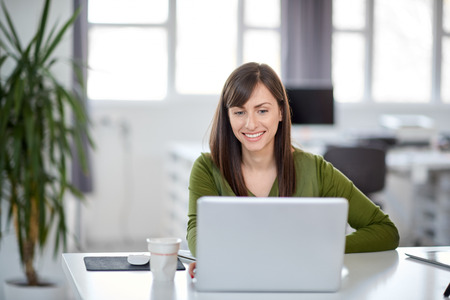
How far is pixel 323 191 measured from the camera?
1.99 metres

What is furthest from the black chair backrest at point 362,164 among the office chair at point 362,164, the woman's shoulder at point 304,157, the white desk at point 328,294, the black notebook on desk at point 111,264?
the black notebook on desk at point 111,264

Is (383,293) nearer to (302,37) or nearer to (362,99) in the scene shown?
(302,37)

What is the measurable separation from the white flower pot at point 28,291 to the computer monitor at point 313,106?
2.18 metres

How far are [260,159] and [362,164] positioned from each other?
1.99 metres

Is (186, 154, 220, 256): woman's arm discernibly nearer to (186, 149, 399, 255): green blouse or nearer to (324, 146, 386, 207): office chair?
(186, 149, 399, 255): green blouse

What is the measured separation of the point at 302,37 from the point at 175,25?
3.38 ft

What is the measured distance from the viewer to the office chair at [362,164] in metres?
3.80

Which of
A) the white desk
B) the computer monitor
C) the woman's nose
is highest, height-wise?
the computer monitor

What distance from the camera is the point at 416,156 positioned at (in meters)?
4.45

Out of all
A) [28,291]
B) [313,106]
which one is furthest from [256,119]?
[313,106]

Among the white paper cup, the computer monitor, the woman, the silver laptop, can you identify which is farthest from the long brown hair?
the computer monitor

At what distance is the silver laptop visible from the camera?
1191mm

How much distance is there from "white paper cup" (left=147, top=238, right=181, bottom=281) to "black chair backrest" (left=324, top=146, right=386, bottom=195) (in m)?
2.52

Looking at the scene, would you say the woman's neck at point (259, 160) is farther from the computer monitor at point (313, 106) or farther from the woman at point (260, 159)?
the computer monitor at point (313, 106)
